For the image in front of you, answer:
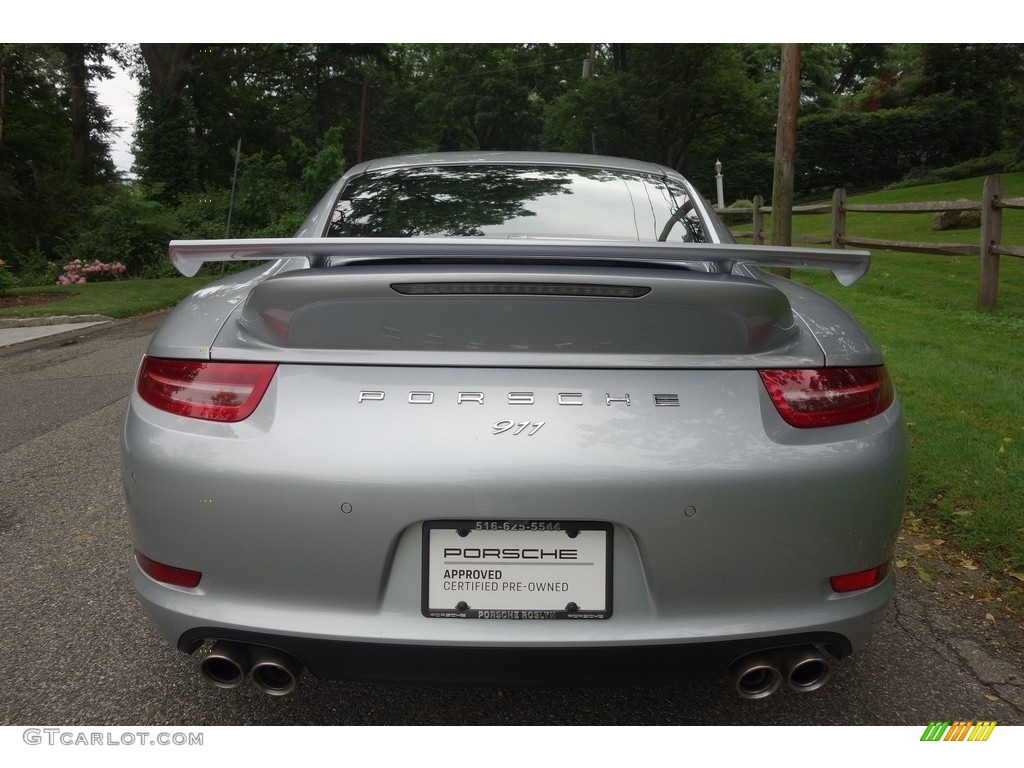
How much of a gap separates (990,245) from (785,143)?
411 centimetres

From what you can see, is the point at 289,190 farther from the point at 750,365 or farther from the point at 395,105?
the point at 395,105

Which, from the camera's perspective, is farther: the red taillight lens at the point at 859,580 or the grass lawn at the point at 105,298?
the grass lawn at the point at 105,298

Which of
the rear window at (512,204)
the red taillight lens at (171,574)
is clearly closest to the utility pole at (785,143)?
the rear window at (512,204)

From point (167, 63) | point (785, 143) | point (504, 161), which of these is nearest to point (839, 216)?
point (785, 143)

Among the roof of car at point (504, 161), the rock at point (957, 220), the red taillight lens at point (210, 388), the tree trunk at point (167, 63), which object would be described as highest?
the tree trunk at point (167, 63)

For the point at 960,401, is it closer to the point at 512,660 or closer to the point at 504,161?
the point at 504,161

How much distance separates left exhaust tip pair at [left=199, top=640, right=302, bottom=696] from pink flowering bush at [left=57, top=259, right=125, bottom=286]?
16788 millimetres

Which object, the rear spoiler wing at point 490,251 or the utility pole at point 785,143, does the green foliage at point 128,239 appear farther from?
the rear spoiler wing at point 490,251

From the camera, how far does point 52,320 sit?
1128 centimetres

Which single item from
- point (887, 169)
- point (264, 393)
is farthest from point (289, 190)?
point (887, 169)

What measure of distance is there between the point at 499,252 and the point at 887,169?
44206mm

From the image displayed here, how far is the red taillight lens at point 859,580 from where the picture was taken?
1.89 meters

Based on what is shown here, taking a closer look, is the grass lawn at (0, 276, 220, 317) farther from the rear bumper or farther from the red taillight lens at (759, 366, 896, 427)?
the red taillight lens at (759, 366, 896, 427)

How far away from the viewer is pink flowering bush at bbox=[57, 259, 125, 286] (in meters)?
17.1
